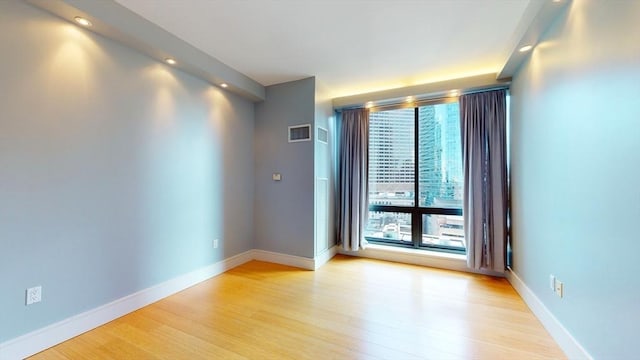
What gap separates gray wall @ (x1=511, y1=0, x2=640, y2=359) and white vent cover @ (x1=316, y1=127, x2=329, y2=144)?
96.1 inches

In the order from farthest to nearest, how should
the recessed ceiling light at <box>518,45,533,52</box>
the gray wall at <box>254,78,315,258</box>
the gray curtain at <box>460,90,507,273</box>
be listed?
1. the gray wall at <box>254,78,315,258</box>
2. the gray curtain at <box>460,90,507,273</box>
3. the recessed ceiling light at <box>518,45,533,52</box>

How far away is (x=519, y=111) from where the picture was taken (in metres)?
2.76

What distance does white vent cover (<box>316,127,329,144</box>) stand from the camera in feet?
12.1

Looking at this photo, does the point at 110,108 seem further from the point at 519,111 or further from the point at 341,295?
the point at 519,111

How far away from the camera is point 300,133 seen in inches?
142

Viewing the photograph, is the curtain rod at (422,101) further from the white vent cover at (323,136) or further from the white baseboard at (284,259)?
the white baseboard at (284,259)

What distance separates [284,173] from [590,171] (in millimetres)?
3102

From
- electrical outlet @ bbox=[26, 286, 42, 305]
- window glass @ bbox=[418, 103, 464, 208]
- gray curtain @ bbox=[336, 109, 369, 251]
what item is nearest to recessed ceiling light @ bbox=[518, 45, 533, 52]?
window glass @ bbox=[418, 103, 464, 208]

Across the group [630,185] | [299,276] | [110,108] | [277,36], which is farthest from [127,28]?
[630,185]

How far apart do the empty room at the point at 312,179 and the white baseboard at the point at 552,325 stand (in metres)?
0.02

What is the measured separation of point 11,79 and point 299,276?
10.1 ft

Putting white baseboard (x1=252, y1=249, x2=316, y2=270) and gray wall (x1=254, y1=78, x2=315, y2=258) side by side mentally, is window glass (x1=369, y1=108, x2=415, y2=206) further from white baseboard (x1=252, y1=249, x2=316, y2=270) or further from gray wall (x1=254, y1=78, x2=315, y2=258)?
white baseboard (x1=252, y1=249, x2=316, y2=270)

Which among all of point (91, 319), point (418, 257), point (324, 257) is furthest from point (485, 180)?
point (91, 319)

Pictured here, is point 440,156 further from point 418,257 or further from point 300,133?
point 300,133
